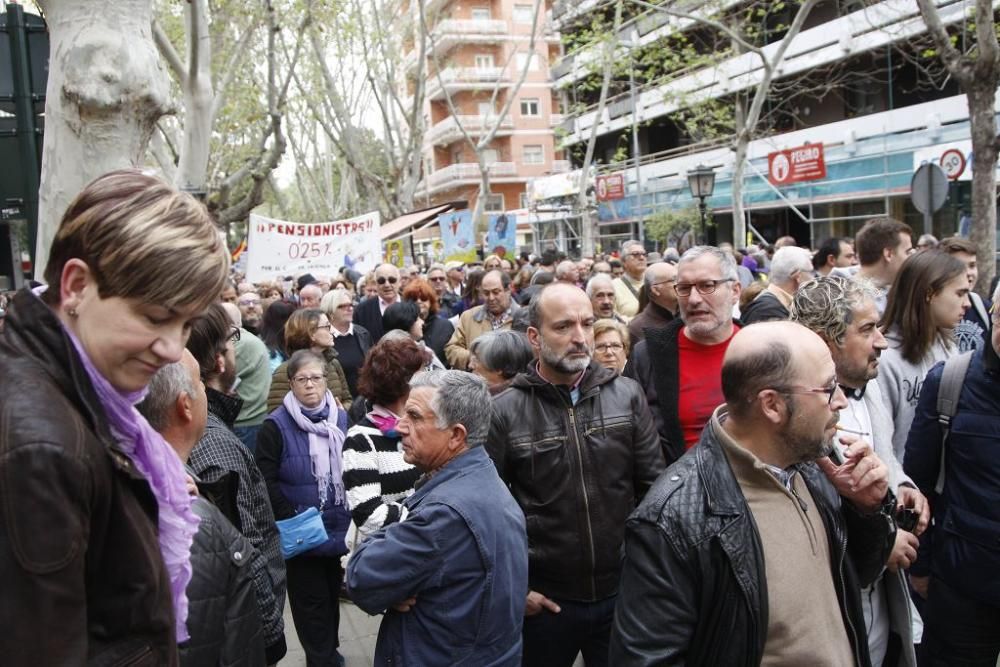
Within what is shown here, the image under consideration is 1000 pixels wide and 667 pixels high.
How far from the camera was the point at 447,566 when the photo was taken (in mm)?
2609

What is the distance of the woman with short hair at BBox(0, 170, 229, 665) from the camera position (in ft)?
3.82

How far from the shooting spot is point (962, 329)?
4.54 metres

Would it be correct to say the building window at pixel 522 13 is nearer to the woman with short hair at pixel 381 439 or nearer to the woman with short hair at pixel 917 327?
the woman with short hair at pixel 917 327

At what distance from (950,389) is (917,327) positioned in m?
0.73

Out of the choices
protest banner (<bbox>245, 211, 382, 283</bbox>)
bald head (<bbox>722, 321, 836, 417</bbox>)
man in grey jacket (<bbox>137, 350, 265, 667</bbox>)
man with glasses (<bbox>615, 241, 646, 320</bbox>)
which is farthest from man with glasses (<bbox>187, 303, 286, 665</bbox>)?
protest banner (<bbox>245, 211, 382, 283</bbox>)

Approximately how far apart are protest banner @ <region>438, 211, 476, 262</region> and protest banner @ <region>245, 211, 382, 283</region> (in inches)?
190

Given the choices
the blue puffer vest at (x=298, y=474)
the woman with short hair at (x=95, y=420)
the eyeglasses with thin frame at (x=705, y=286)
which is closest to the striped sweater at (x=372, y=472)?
the blue puffer vest at (x=298, y=474)

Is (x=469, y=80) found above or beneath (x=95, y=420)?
above

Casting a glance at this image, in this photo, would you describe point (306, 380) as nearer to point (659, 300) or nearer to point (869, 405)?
point (659, 300)

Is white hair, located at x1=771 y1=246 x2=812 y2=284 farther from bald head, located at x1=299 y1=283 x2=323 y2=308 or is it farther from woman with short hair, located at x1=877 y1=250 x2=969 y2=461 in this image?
bald head, located at x1=299 y1=283 x2=323 y2=308

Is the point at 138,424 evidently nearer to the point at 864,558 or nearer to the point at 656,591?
the point at 656,591

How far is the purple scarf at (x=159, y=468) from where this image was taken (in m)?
1.36

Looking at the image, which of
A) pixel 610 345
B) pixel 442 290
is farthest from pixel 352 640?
pixel 442 290

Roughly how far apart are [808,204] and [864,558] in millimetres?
25587
